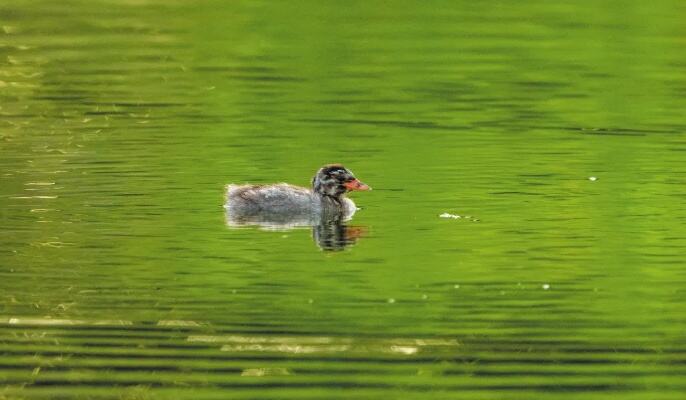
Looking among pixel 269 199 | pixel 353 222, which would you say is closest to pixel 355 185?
pixel 353 222

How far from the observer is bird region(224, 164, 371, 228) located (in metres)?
18.8

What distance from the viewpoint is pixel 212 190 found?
19984mm

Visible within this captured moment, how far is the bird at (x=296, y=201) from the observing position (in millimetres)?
18750

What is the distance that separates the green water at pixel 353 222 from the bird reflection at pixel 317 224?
0.16 m

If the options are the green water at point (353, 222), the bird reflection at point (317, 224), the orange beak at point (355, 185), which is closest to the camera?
the green water at point (353, 222)

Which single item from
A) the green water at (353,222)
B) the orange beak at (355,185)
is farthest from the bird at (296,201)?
the green water at (353,222)

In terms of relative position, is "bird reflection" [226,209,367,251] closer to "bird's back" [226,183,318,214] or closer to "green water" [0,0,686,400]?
"bird's back" [226,183,318,214]

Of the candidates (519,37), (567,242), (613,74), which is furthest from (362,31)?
(567,242)

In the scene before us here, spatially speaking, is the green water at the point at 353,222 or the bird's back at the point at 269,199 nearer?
the green water at the point at 353,222

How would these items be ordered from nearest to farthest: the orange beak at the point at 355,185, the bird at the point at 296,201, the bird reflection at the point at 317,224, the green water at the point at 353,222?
the green water at the point at 353,222, the bird reflection at the point at 317,224, the bird at the point at 296,201, the orange beak at the point at 355,185

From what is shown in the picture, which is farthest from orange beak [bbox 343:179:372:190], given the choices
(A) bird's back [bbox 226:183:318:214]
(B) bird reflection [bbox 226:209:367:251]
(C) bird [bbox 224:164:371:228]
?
(A) bird's back [bbox 226:183:318:214]

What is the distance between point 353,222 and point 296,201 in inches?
29.6

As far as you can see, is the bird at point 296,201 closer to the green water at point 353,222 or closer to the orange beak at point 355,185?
the orange beak at point 355,185

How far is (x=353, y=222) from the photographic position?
18.7 meters
